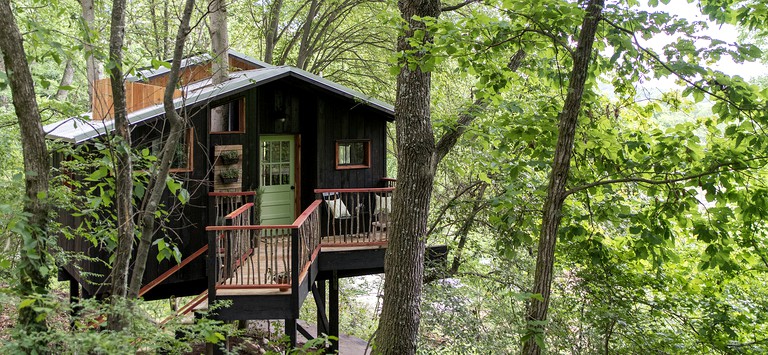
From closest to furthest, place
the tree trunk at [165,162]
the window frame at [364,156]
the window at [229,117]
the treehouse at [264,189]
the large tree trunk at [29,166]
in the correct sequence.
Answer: the large tree trunk at [29,166] < the tree trunk at [165,162] < the treehouse at [264,189] < the window at [229,117] < the window frame at [364,156]

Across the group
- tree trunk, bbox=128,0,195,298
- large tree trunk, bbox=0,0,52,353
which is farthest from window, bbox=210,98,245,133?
large tree trunk, bbox=0,0,52,353

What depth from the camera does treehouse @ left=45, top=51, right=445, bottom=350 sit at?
7.89 m

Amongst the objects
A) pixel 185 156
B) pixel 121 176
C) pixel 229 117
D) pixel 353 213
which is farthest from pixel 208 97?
pixel 353 213

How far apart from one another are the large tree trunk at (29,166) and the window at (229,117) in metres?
5.96

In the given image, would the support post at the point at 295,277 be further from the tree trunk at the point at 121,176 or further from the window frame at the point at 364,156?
the window frame at the point at 364,156

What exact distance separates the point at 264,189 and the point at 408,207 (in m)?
4.97

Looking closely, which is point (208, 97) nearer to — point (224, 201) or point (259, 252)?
point (259, 252)

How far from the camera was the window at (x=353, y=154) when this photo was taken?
11370 mm

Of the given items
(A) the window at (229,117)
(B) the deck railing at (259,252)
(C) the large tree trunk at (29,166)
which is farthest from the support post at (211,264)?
(C) the large tree trunk at (29,166)

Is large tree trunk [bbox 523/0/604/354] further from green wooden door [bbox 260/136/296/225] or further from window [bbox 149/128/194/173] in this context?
green wooden door [bbox 260/136/296/225]

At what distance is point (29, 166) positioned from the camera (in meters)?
4.03

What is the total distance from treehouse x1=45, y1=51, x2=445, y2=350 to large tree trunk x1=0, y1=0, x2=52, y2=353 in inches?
130

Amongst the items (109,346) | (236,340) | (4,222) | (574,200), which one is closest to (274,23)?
(236,340)

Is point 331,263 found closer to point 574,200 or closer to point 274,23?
point 574,200
